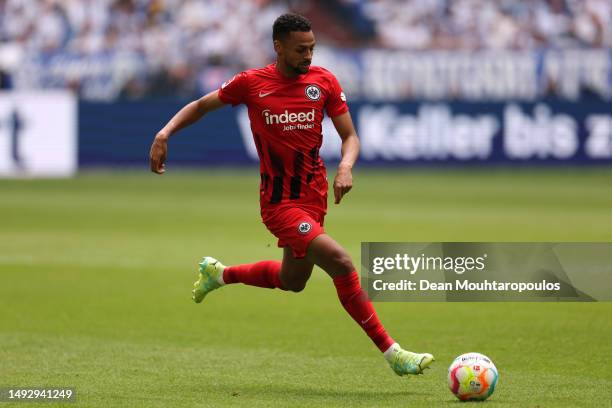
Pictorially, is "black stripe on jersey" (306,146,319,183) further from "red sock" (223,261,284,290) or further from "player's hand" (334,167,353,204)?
"red sock" (223,261,284,290)

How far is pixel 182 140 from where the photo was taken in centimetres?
2869

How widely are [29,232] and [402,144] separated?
44.2ft

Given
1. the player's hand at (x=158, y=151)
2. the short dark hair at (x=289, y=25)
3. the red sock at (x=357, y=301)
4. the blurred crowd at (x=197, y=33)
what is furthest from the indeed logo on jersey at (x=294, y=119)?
the blurred crowd at (x=197, y=33)

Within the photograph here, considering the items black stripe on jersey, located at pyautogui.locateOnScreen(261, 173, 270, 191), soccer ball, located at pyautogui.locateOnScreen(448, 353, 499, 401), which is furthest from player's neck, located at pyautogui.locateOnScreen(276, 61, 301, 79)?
Answer: soccer ball, located at pyautogui.locateOnScreen(448, 353, 499, 401)

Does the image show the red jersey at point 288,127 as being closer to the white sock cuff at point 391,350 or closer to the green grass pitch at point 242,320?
the white sock cuff at point 391,350

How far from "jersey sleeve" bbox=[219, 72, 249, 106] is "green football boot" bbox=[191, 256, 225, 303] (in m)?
1.46

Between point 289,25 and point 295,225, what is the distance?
4.02ft

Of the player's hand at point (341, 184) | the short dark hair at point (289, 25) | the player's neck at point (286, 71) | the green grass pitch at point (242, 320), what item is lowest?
the green grass pitch at point (242, 320)

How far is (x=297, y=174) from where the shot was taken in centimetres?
755

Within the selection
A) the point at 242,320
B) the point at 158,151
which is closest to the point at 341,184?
the point at 158,151

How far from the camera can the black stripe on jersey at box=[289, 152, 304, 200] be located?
7.54 meters

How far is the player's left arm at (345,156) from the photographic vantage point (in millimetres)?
7105

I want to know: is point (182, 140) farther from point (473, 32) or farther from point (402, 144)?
point (473, 32)

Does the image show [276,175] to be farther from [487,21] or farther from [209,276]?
[487,21]
